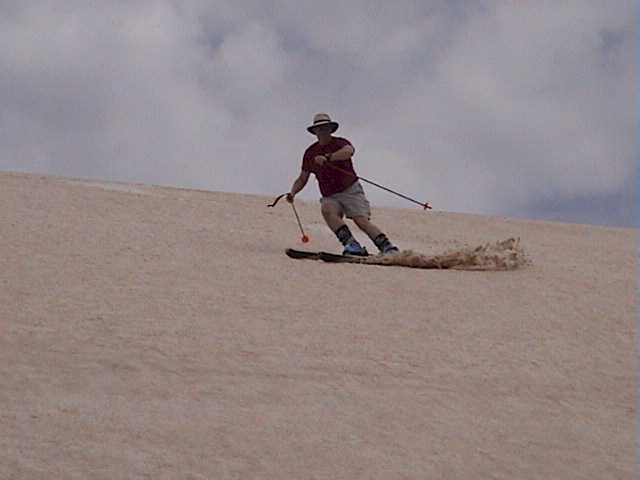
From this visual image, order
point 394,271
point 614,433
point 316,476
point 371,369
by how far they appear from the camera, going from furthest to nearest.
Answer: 1. point 394,271
2. point 371,369
3. point 614,433
4. point 316,476

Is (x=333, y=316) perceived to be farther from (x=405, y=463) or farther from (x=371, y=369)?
(x=405, y=463)

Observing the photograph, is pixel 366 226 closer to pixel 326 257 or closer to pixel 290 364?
pixel 326 257

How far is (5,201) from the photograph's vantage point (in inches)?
382

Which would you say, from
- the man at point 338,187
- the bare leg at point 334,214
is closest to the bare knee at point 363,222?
the man at point 338,187

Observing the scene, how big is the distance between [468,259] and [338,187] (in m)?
1.15

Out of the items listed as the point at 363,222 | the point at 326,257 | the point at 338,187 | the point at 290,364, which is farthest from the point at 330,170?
the point at 290,364

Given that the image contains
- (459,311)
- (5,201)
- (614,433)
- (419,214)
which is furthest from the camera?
(419,214)

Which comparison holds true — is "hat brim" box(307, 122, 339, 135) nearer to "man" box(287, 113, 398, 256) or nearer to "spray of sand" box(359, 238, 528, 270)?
"man" box(287, 113, 398, 256)

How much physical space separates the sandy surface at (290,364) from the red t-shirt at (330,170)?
2.30 feet

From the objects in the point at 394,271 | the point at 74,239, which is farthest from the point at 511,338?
the point at 74,239

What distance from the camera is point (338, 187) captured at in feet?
27.8

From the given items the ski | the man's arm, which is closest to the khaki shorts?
the man's arm

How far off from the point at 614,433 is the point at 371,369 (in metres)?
1.14

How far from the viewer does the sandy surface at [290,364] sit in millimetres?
4109
